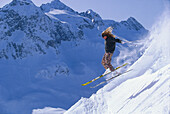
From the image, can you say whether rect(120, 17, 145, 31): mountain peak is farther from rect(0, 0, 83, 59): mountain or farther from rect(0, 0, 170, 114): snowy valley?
rect(0, 0, 83, 59): mountain

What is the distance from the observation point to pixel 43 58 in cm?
8444

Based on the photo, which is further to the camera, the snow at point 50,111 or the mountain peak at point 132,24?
the mountain peak at point 132,24

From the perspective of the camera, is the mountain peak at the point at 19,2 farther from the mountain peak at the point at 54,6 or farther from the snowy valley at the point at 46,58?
the mountain peak at the point at 54,6

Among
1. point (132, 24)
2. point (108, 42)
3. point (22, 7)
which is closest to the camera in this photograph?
point (108, 42)

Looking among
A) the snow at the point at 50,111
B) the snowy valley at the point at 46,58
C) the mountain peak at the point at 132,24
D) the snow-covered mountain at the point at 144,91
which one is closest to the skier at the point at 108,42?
the snow-covered mountain at the point at 144,91

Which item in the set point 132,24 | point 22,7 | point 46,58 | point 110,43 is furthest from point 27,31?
point 132,24

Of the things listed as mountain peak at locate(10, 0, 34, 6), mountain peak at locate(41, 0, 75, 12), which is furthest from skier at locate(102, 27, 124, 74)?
mountain peak at locate(41, 0, 75, 12)

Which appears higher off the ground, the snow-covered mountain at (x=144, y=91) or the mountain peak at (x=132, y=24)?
the mountain peak at (x=132, y=24)

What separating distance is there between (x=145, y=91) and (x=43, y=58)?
77.3 metres

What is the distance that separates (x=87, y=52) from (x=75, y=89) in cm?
3096

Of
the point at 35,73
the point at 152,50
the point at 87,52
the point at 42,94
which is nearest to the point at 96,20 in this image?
the point at 87,52

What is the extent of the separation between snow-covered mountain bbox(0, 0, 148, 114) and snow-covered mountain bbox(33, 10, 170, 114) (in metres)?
42.8

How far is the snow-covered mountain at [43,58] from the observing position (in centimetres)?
6201

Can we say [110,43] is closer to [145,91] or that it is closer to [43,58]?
[145,91]
